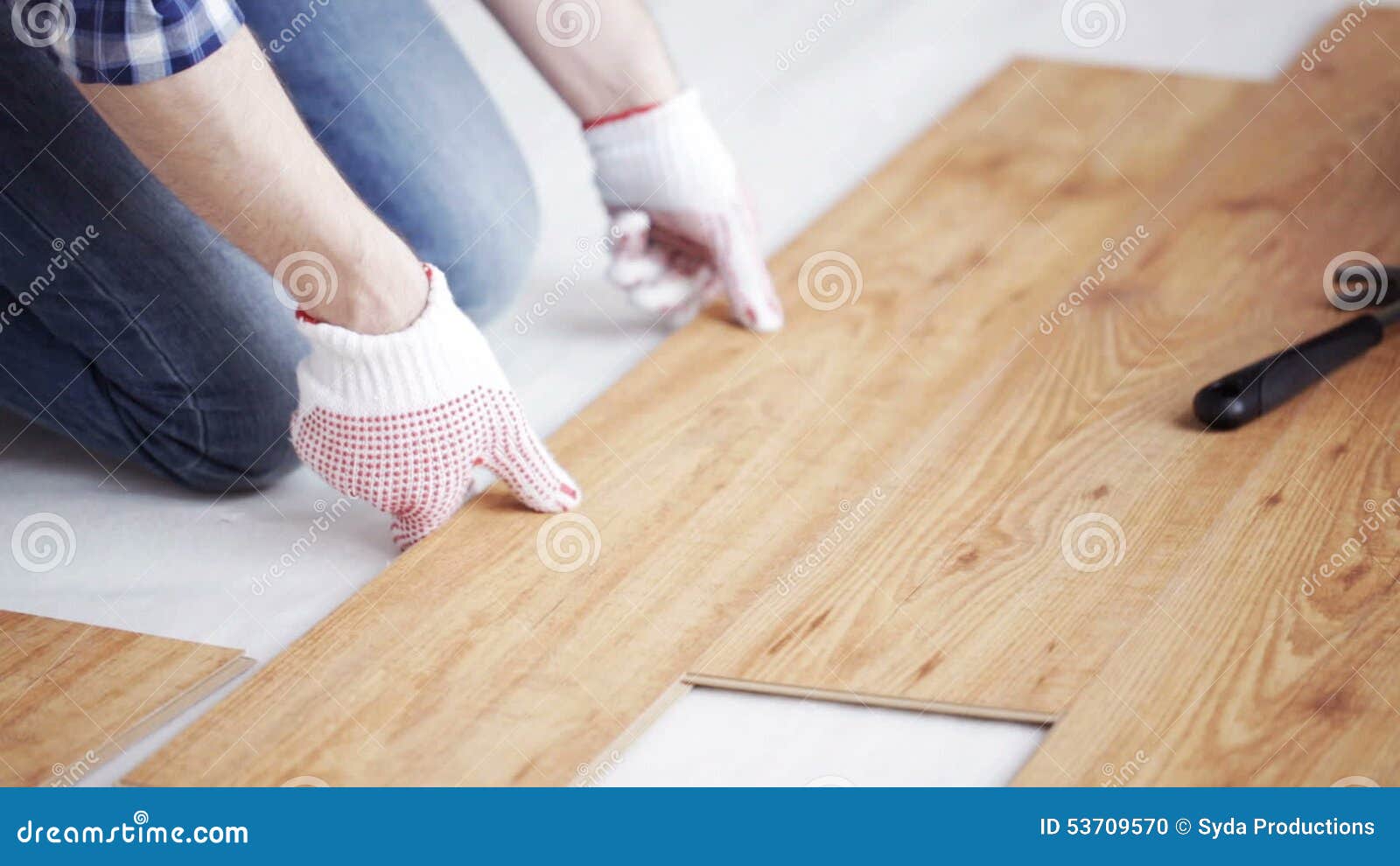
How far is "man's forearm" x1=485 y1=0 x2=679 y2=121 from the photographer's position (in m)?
1.60

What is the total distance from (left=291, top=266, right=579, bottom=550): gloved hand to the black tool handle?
2.26 ft

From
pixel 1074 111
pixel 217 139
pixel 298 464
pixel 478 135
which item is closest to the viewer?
pixel 217 139

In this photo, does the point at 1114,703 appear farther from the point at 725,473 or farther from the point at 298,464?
the point at 298,464

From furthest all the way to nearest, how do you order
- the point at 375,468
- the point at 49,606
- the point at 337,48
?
the point at 337,48 → the point at 49,606 → the point at 375,468

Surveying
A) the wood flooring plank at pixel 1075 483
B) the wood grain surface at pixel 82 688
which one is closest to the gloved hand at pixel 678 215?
the wood flooring plank at pixel 1075 483

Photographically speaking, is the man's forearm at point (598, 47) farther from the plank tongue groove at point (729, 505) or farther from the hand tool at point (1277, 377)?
the hand tool at point (1277, 377)

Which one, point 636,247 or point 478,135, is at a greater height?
point 478,135

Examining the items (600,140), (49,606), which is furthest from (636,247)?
(49,606)

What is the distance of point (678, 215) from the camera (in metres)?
1.65

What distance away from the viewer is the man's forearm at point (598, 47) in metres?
1.60

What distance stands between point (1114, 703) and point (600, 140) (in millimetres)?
899

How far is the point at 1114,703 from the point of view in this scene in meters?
1.10

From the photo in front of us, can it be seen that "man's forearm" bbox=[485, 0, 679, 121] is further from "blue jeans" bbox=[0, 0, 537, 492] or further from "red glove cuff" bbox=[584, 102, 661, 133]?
"blue jeans" bbox=[0, 0, 537, 492]

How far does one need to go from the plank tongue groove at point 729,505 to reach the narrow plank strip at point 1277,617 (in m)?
0.11
